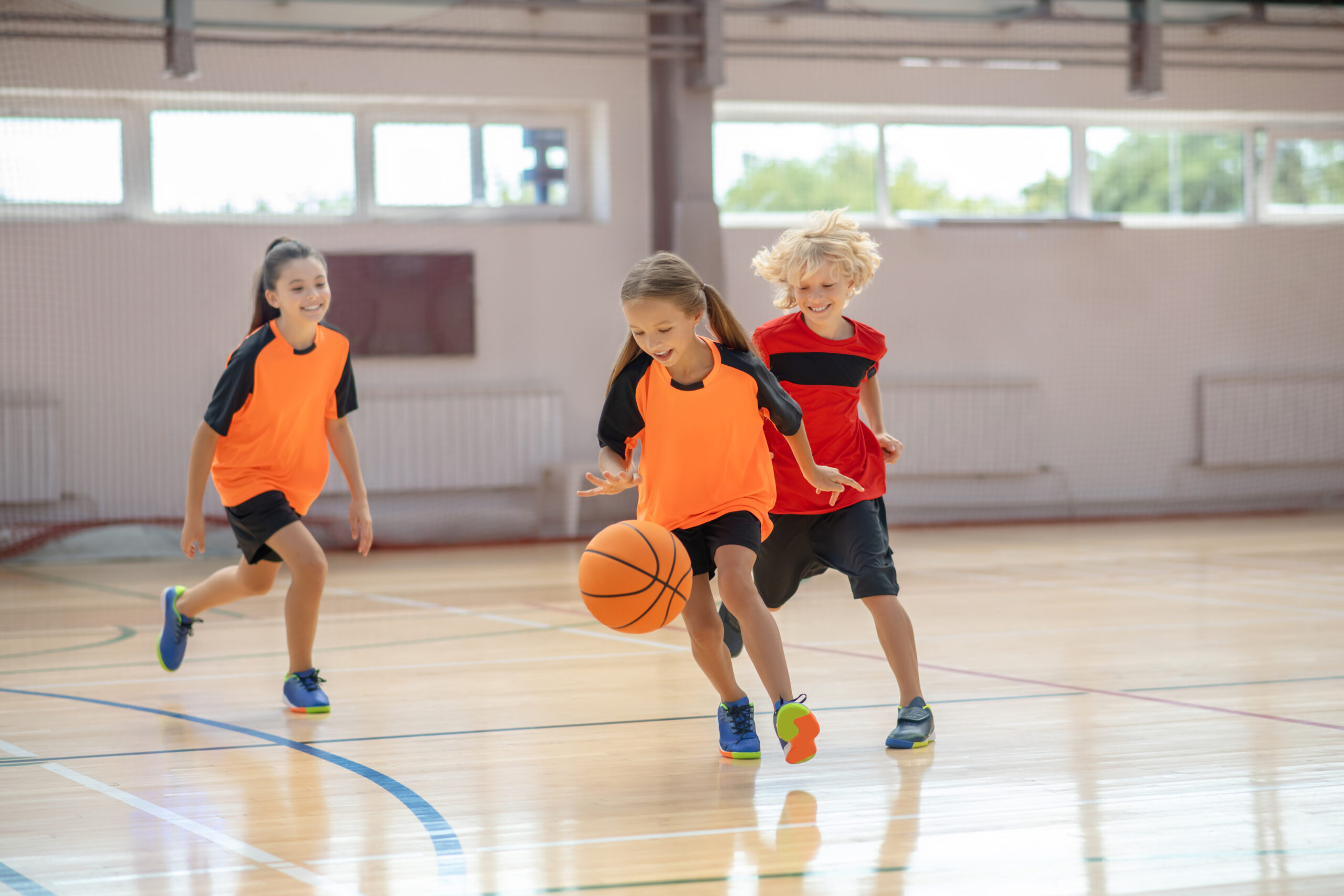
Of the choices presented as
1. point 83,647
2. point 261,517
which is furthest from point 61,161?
point 261,517

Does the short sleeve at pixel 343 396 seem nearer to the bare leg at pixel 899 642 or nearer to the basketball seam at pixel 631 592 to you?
the basketball seam at pixel 631 592

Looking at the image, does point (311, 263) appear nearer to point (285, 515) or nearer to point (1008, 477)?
point (285, 515)

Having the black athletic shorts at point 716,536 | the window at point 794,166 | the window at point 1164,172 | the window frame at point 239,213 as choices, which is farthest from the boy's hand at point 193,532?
the window at point 1164,172

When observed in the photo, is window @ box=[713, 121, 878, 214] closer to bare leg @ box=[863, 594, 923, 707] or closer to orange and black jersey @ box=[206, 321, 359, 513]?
orange and black jersey @ box=[206, 321, 359, 513]

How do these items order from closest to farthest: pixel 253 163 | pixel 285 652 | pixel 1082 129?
pixel 285 652 < pixel 253 163 < pixel 1082 129

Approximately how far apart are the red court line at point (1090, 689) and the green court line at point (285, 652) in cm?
94

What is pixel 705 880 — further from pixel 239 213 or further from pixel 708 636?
pixel 239 213

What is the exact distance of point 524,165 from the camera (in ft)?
29.4

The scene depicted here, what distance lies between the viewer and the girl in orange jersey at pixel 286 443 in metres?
3.57

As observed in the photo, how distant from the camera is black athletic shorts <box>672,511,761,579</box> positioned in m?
2.92

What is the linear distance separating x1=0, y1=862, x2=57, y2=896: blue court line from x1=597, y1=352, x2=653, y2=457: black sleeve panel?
4.27ft

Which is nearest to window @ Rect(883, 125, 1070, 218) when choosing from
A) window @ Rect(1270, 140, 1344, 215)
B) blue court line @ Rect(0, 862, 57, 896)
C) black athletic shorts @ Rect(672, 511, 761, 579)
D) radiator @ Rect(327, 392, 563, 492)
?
window @ Rect(1270, 140, 1344, 215)

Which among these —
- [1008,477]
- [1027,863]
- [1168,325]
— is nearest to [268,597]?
[1027,863]

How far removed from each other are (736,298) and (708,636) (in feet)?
20.4
